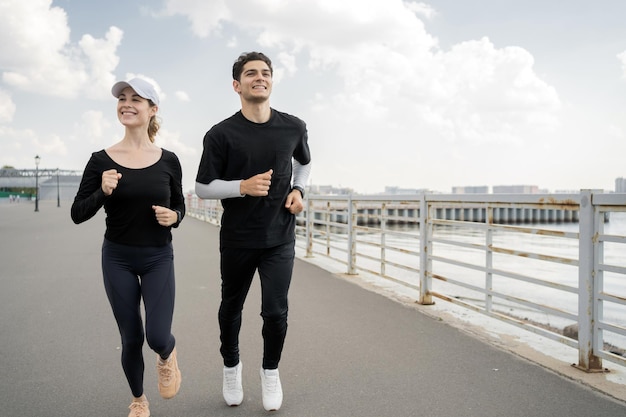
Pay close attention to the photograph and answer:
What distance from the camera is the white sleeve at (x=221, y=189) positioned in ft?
9.77

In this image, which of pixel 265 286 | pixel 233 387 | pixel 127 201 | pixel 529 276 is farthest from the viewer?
pixel 529 276

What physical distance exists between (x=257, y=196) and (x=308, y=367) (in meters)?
1.66

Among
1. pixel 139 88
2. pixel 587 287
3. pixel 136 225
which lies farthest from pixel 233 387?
pixel 587 287

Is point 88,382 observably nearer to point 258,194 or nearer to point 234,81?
point 258,194

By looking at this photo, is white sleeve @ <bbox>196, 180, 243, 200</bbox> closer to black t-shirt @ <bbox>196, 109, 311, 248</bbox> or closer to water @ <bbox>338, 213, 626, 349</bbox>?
black t-shirt @ <bbox>196, 109, 311, 248</bbox>

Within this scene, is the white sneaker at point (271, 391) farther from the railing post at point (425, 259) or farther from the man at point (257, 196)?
the railing post at point (425, 259)

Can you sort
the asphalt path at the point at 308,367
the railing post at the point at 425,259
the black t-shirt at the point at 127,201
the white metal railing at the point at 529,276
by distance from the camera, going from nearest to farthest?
the black t-shirt at the point at 127,201 < the asphalt path at the point at 308,367 < the white metal railing at the point at 529,276 < the railing post at the point at 425,259

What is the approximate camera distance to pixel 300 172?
3445mm

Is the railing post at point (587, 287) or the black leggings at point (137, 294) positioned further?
the railing post at point (587, 287)

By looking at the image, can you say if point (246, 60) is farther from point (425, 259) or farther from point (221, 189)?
point (425, 259)

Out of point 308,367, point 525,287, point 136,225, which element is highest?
point 136,225

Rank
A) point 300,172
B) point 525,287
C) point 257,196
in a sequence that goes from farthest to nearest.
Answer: point 525,287, point 300,172, point 257,196

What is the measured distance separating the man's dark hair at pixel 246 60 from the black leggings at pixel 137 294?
106 cm

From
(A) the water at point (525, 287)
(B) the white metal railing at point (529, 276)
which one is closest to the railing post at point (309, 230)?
→ (B) the white metal railing at point (529, 276)
